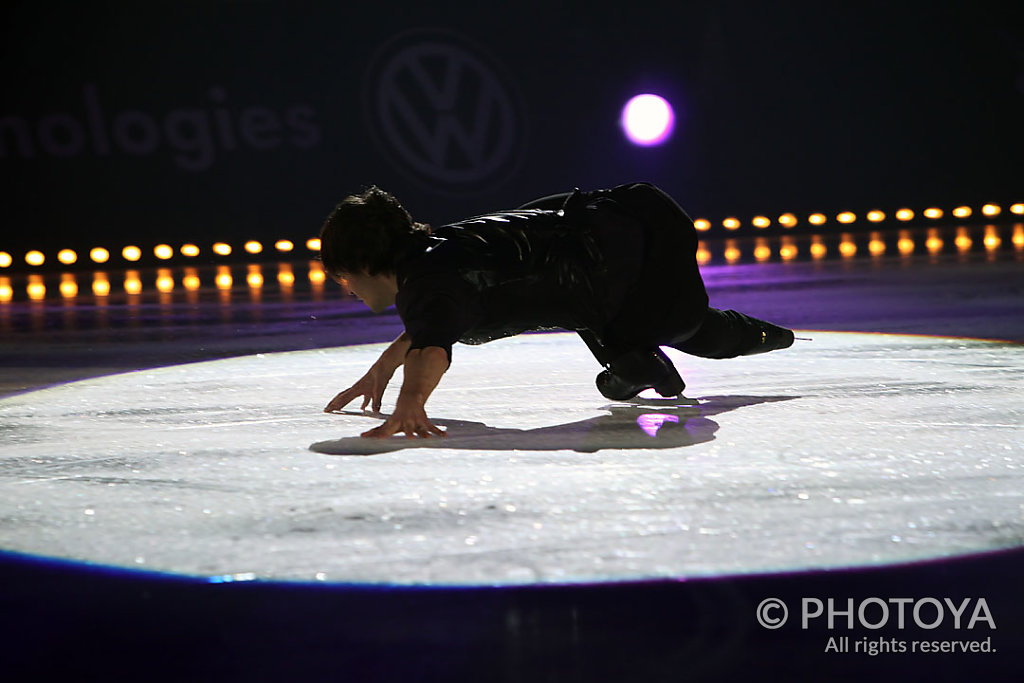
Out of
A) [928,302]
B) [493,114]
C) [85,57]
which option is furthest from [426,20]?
[928,302]

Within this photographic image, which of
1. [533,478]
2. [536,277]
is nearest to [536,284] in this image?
[536,277]

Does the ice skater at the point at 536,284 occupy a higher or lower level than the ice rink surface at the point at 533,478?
higher

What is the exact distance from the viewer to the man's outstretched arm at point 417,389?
2.01 metres

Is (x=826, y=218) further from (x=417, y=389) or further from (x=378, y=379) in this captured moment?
(x=417, y=389)

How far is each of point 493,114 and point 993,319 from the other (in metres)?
5.04

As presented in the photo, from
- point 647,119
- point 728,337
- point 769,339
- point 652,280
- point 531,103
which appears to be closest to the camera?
point 652,280

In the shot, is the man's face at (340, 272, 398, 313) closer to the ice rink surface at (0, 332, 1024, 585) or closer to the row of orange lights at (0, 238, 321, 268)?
the ice rink surface at (0, 332, 1024, 585)

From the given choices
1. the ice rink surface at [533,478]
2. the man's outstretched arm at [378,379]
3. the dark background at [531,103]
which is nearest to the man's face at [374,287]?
the man's outstretched arm at [378,379]

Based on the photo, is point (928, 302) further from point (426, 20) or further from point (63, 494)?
point (426, 20)

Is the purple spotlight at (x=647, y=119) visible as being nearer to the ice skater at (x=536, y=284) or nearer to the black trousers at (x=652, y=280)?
the ice skater at (x=536, y=284)

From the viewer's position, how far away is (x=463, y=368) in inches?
130

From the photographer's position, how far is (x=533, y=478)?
1.83 meters

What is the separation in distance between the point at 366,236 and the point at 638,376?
66 cm

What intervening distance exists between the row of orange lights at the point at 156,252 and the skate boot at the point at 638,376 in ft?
20.0
